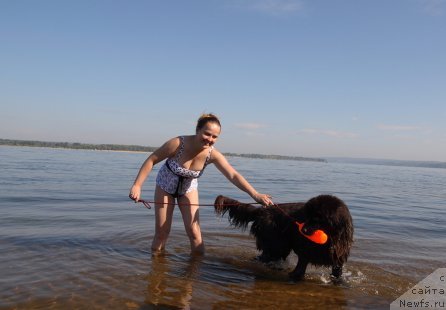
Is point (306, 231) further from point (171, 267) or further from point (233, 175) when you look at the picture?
point (171, 267)

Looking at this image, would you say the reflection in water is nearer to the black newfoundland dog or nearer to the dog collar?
the black newfoundland dog

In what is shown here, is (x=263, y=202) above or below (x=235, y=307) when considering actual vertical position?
above

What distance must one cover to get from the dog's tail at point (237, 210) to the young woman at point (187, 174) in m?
0.39

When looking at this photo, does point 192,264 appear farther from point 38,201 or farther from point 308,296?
point 38,201

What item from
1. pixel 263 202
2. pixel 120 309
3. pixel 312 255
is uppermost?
pixel 263 202

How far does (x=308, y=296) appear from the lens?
5133mm

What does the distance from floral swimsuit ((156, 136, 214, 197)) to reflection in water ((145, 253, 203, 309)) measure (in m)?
1.04

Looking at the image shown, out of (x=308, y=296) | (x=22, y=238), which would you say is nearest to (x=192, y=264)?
(x=308, y=296)

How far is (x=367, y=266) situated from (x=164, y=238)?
3259 millimetres

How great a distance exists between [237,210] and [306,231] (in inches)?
55.9

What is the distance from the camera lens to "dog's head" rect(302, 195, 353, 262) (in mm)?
5320

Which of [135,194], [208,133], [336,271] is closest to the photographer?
[336,271]

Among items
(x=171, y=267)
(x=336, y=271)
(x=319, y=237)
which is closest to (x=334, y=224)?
(x=319, y=237)

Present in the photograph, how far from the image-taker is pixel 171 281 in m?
5.36
